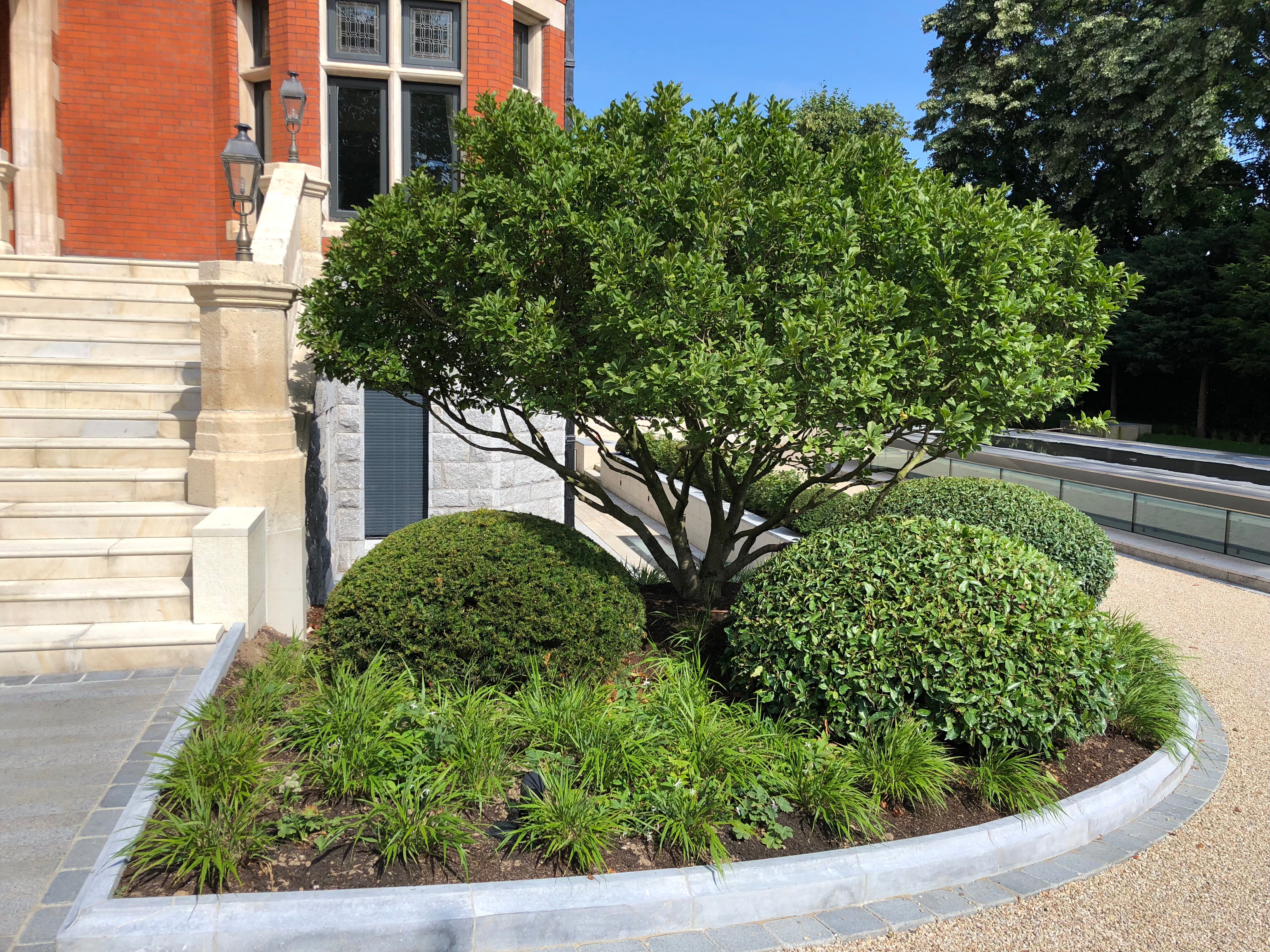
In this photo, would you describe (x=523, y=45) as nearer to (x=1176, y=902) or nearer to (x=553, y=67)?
(x=553, y=67)

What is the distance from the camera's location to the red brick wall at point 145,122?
13070 mm

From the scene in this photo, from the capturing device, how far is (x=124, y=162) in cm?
1342

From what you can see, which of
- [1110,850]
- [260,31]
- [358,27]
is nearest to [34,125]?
[260,31]

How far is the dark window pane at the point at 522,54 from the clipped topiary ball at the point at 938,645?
1036cm

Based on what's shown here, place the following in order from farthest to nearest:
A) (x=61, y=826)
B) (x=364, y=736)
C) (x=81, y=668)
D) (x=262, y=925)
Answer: (x=81, y=668)
(x=364, y=736)
(x=61, y=826)
(x=262, y=925)

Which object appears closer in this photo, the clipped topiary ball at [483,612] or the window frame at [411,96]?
the clipped topiary ball at [483,612]

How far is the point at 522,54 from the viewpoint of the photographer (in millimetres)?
13234

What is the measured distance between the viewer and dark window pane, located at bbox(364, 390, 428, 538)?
12.1 metres

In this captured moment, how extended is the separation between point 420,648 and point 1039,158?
38502 millimetres

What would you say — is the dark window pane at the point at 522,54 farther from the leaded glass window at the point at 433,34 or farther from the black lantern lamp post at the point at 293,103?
the black lantern lamp post at the point at 293,103

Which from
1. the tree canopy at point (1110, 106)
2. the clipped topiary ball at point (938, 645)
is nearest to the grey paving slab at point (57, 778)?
the clipped topiary ball at point (938, 645)

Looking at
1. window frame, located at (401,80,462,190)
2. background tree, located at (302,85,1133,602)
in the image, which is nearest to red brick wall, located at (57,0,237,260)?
window frame, located at (401,80,462,190)

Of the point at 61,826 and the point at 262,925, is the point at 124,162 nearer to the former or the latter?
the point at 61,826

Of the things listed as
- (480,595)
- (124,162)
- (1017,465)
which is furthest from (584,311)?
(1017,465)
